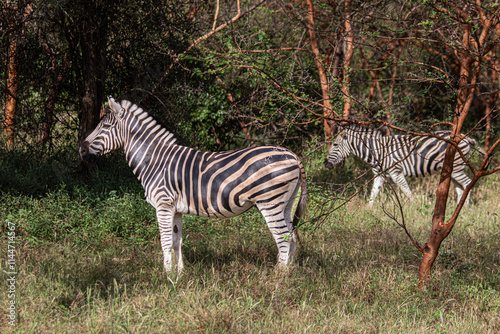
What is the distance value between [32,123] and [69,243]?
400cm

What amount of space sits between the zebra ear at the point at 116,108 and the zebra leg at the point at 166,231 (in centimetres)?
119

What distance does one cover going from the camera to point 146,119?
205 inches

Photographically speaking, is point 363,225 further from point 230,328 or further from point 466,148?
point 230,328

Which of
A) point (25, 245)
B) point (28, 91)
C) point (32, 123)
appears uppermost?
point (28, 91)

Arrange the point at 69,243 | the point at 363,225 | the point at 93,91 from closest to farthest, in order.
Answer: the point at 69,243
the point at 363,225
the point at 93,91

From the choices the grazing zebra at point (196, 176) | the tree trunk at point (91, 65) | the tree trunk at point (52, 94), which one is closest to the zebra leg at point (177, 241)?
the grazing zebra at point (196, 176)

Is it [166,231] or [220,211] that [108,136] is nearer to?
[166,231]

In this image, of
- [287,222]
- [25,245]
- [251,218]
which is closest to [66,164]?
[25,245]

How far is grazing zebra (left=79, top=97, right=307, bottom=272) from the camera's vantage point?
4.70m

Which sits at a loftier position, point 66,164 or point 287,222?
point 66,164

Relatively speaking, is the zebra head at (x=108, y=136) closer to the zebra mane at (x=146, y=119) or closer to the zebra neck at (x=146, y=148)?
the zebra mane at (x=146, y=119)

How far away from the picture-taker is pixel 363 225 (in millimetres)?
6684

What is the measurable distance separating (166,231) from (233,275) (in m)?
0.83

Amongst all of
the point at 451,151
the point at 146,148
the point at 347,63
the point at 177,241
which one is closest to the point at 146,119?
the point at 146,148
